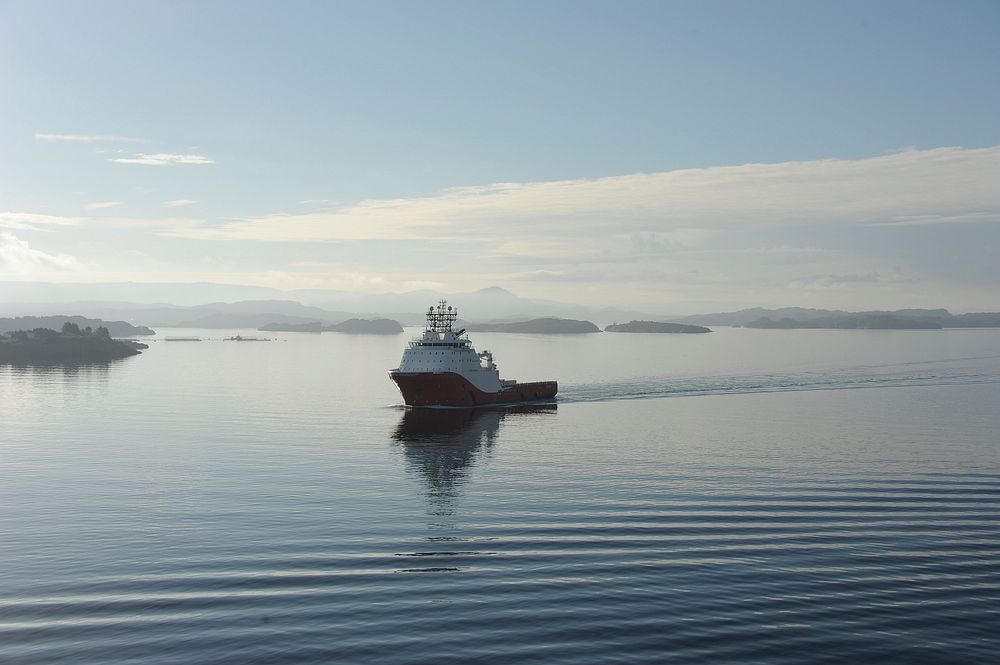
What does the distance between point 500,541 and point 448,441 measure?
3654 cm

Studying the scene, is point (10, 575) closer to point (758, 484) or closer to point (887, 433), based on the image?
point (758, 484)

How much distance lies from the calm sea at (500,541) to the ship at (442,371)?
42.2ft

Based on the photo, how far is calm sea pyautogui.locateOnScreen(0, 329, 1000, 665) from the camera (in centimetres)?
2392

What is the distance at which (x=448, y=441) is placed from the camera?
71.8m

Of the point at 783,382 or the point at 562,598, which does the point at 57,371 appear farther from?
the point at 562,598

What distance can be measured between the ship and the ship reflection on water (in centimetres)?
A: 151

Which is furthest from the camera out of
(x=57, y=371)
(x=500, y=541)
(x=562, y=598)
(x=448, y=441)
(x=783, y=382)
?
(x=57, y=371)

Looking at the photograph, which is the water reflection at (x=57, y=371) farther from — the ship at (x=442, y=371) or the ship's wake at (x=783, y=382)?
the ship's wake at (x=783, y=382)

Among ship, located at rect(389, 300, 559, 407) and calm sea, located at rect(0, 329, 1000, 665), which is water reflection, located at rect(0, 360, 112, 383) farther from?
ship, located at rect(389, 300, 559, 407)

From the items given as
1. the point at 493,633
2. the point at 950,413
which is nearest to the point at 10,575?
the point at 493,633

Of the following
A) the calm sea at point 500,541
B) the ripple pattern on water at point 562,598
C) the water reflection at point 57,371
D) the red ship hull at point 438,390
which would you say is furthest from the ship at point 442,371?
the water reflection at point 57,371

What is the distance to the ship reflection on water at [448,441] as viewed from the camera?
5000 centimetres

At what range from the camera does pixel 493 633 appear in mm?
24359

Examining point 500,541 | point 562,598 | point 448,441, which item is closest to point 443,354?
point 448,441
